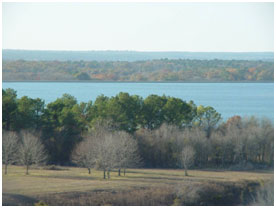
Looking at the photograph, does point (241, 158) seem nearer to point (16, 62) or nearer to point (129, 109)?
point (129, 109)

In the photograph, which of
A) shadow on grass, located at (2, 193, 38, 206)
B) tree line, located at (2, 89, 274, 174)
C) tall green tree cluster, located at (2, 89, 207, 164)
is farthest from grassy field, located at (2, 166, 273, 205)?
tall green tree cluster, located at (2, 89, 207, 164)

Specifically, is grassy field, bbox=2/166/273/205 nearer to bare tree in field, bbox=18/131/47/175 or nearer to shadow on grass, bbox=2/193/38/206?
shadow on grass, bbox=2/193/38/206

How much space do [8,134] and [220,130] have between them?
9140mm

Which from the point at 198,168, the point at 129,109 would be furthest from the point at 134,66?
the point at 198,168

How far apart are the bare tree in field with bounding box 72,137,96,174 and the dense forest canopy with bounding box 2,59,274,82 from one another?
259 inches

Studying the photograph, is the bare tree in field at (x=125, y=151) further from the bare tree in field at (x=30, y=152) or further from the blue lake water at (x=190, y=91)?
the blue lake water at (x=190, y=91)

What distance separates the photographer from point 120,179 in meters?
17.6

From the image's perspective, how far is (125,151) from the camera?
18656mm

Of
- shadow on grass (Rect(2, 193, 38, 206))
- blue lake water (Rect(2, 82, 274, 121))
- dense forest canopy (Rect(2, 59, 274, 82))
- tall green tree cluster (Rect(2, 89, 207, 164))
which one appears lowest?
shadow on grass (Rect(2, 193, 38, 206))

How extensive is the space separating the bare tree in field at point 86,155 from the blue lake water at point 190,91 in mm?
5842

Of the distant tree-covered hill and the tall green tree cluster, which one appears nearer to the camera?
the tall green tree cluster

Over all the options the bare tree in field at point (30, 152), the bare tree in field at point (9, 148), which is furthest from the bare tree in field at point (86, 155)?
the bare tree in field at point (9, 148)

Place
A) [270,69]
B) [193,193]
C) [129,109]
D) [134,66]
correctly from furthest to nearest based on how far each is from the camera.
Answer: [134,66] < [270,69] < [129,109] < [193,193]

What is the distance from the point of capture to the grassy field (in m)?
14.9
